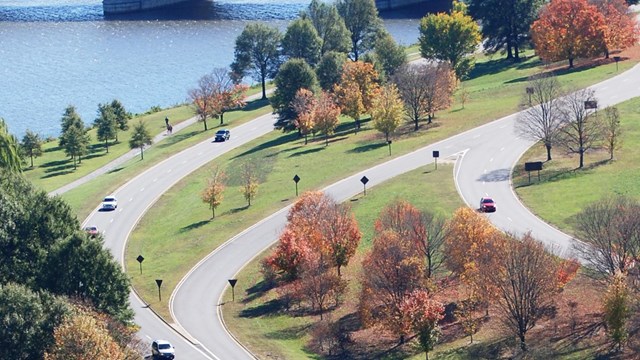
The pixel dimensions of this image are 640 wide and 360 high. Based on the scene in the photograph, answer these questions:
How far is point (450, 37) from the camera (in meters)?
157

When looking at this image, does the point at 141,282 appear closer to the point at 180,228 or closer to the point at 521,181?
the point at 180,228

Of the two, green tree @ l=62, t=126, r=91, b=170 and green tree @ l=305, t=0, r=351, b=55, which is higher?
green tree @ l=305, t=0, r=351, b=55

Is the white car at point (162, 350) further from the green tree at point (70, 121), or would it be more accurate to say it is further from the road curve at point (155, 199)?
the green tree at point (70, 121)

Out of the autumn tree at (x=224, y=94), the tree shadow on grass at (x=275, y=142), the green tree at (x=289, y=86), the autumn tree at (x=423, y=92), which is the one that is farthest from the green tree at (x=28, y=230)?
the autumn tree at (x=224, y=94)

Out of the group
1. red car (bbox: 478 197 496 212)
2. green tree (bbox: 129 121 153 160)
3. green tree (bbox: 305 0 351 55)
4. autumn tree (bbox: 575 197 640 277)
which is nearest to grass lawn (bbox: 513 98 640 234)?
red car (bbox: 478 197 496 212)

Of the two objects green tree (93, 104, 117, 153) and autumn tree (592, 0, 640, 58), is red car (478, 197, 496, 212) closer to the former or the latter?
autumn tree (592, 0, 640, 58)

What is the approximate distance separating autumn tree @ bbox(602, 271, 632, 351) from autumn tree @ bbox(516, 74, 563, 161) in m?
40.2

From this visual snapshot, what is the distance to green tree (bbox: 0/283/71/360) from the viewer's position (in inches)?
2670

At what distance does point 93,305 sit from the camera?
75125mm

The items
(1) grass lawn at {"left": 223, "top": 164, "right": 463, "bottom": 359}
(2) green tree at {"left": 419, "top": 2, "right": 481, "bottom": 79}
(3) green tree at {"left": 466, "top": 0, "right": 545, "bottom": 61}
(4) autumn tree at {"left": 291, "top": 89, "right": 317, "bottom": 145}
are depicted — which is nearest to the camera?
(1) grass lawn at {"left": 223, "top": 164, "right": 463, "bottom": 359}

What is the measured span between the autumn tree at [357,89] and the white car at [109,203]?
3071cm

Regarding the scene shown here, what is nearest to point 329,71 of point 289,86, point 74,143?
point 289,86

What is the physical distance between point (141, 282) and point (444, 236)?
24.1 meters

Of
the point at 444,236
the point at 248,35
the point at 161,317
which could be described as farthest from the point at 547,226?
the point at 248,35
